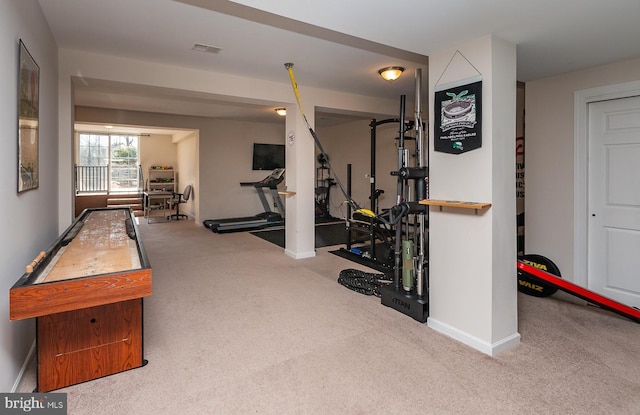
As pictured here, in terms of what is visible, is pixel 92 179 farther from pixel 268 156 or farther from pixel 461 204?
pixel 461 204

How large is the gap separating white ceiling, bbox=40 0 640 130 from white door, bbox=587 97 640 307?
0.57 m

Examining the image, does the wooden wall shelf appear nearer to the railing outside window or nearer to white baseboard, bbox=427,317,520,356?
white baseboard, bbox=427,317,520,356

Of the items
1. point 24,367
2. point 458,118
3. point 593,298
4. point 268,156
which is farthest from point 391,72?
point 268,156

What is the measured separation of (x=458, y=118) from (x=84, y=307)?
259cm

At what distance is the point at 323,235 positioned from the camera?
7.04 m

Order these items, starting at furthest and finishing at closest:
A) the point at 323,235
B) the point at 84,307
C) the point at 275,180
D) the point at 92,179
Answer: the point at 92,179
the point at 275,180
the point at 323,235
the point at 84,307

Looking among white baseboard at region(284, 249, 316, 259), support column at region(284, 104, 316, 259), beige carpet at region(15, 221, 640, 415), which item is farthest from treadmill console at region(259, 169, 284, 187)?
beige carpet at region(15, 221, 640, 415)

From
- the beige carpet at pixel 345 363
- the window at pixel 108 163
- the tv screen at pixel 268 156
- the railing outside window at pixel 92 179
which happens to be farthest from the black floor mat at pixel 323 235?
the railing outside window at pixel 92 179

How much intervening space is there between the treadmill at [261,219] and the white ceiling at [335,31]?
142 inches

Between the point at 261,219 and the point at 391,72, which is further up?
the point at 391,72

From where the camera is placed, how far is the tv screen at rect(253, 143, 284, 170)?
28.8 ft

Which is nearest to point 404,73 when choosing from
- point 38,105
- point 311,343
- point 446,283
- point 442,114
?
point 442,114

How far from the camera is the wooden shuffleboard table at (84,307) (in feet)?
5.37

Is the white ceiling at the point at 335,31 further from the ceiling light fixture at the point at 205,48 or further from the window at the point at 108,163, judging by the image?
the window at the point at 108,163
